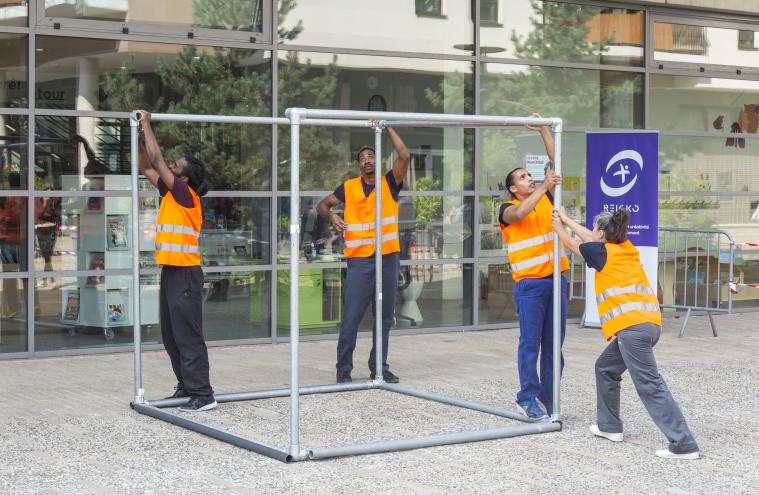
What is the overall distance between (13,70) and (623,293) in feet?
21.4

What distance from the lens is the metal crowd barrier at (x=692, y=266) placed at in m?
15.0

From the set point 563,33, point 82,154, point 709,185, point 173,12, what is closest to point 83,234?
point 82,154

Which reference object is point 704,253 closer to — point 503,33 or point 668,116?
point 668,116

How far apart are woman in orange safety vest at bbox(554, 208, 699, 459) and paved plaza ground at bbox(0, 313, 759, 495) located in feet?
0.60

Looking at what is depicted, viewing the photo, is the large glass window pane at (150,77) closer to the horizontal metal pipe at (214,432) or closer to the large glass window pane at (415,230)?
the large glass window pane at (415,230)

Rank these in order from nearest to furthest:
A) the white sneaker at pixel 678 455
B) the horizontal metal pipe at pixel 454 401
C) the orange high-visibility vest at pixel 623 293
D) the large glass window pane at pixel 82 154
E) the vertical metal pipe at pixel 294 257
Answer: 1. the vertical metal pipe at pixel 294 257
2. the white sneaker at pixel 678 455
3. the orange high-visibility vest at pixel 623 293
4. the horizontal metal pipe at pixel 454 401
5. the large glass window pane at pixel 82 154

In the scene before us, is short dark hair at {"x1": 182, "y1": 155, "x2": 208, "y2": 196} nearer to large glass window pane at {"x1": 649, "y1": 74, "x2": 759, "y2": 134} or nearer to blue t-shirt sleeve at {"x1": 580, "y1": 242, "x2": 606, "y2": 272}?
blue t-shirt sleeve at {"x1": 580, "y1": 242, "x2": 606, "y2": 272}

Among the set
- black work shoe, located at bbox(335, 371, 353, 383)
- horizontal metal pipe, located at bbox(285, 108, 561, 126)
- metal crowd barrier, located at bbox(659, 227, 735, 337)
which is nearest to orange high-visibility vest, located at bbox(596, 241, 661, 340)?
horizontal metal pipe, located at bbox(285, 108, 561, 126)

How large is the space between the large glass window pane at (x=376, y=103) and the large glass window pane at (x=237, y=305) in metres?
1.06

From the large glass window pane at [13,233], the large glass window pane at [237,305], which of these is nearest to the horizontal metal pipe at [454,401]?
the large glass window pane at [237,305]

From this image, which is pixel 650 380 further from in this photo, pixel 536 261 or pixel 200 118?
pixel 200 118

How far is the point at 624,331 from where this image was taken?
7418mm

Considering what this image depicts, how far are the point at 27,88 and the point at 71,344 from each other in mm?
2458

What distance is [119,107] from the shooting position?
11.8 metres
